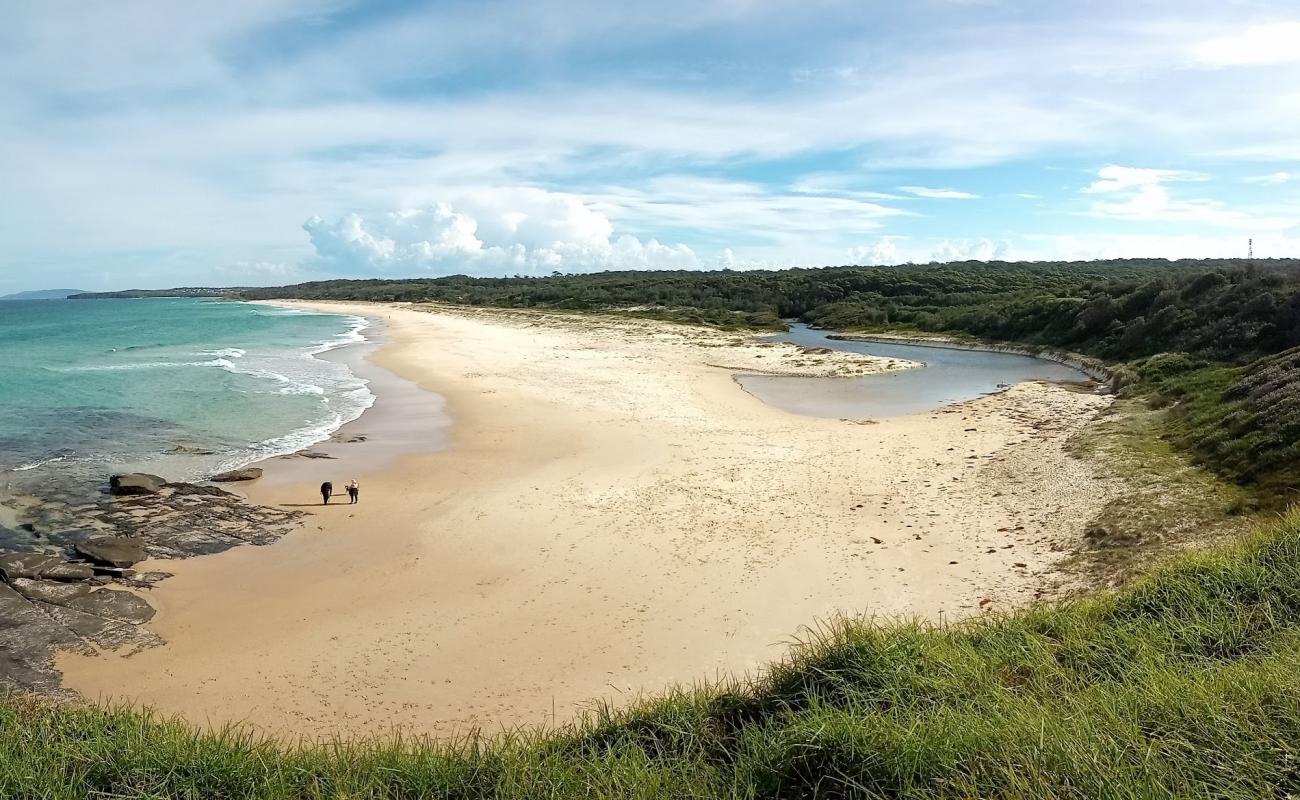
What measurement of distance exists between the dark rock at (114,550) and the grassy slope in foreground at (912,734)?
709 centimetres

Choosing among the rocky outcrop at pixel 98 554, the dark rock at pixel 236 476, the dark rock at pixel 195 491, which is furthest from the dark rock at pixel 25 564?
the dark rock at pixel 236 476

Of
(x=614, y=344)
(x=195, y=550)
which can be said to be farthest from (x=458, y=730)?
(x=614, y=344)

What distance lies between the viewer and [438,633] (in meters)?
10.1

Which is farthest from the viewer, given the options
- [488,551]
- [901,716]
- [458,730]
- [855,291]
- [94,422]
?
[855,291]

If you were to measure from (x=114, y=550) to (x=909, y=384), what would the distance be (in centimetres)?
2992

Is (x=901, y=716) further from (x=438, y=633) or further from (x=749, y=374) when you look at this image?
(x=749, y=374)

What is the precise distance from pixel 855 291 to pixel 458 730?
79.4 metres

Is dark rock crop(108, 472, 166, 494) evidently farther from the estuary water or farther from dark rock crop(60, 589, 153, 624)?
the estuary water

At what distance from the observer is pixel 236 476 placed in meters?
17.5

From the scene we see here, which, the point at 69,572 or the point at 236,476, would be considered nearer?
the point at 69,572

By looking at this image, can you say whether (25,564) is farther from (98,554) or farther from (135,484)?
(135,484)

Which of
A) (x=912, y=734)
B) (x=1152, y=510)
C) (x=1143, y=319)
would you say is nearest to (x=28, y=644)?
(x=912, y=734)

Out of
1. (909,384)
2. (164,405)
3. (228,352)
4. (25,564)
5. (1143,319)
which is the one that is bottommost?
(25,564)

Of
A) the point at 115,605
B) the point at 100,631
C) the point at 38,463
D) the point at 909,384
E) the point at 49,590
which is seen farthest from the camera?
the point at 909,384
